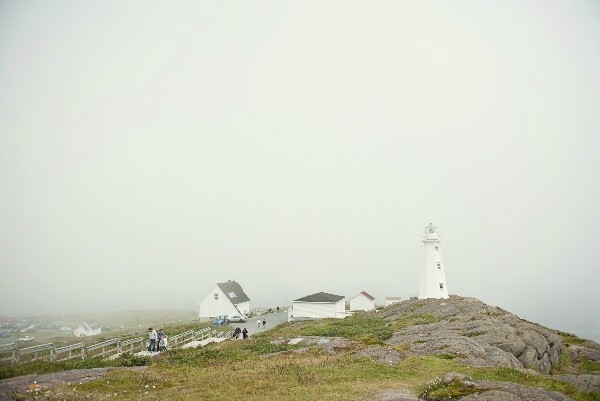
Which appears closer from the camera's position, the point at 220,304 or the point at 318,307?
the point at 318,307

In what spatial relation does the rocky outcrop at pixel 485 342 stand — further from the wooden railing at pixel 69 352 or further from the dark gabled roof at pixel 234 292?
the dark gabled roof at pixel 234 292

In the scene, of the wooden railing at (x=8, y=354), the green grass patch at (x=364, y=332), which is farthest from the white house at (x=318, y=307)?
the wooden railing at (x=8, y=354)

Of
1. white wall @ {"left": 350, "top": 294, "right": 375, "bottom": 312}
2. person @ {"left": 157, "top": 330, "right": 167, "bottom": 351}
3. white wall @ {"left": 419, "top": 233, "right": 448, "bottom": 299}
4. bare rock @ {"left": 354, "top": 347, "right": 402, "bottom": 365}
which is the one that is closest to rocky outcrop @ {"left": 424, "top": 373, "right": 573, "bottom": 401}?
bare rock @ {"left": 354, "top": 347, "right": 402, "bottom": 365}

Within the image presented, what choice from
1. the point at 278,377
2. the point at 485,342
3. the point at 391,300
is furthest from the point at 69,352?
the point at 391,300

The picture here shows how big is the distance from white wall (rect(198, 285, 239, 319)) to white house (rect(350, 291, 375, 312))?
2145 cm

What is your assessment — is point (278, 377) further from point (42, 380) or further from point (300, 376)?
point (42, 380)

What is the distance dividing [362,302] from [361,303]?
28 cm

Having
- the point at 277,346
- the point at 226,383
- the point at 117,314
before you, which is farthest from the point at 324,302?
the point at 117,314

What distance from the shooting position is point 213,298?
2744 inches

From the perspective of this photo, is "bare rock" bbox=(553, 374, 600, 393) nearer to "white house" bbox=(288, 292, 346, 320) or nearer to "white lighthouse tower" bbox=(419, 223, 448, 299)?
"white lighthouse tower" bbox=(419, 223, 448, 299)

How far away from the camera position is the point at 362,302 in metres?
75.2

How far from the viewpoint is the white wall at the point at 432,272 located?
207 feet

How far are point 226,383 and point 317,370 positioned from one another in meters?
5.02

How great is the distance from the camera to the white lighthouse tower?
6322 centimetres
